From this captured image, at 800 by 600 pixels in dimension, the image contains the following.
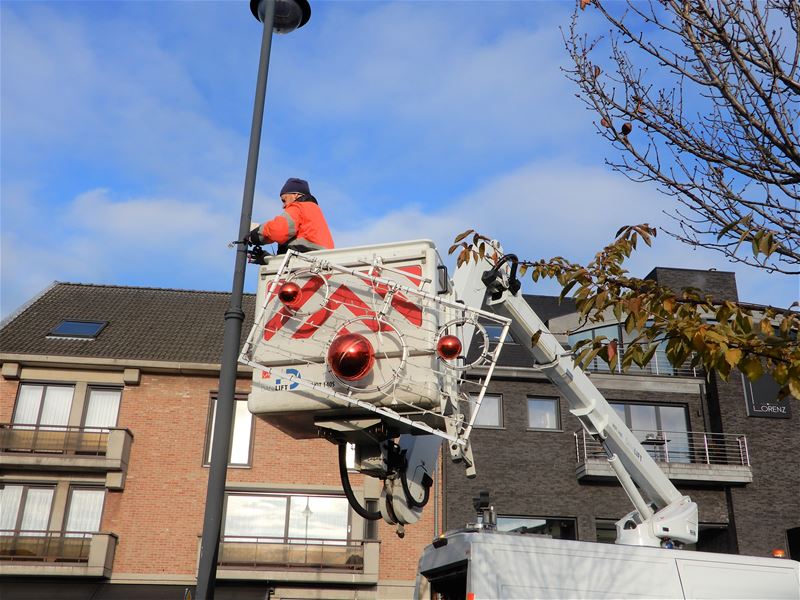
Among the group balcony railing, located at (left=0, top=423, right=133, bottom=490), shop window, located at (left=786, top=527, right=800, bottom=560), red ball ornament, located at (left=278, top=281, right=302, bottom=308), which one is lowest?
red ball ornament, located at (left=278, top=281, right=302, bottom=308)

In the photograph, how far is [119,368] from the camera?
24.2 m

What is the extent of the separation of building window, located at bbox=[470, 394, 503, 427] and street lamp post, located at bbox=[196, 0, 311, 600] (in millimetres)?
17647

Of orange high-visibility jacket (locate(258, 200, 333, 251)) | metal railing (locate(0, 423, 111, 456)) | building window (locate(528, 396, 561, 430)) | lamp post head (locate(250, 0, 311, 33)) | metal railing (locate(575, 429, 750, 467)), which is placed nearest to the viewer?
orange high-visibility jacket (locate(258, 200, 333, 251))

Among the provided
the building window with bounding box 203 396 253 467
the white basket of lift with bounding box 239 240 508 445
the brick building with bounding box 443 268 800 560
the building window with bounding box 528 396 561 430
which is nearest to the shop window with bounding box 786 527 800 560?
the brick building with bounding box 443 268 800 560

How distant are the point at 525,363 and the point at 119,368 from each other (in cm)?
1237

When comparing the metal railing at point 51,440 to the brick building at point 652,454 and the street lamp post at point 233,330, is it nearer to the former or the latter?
the brick building at point 652,454

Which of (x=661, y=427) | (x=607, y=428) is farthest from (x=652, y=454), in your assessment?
(x=607, y=428)

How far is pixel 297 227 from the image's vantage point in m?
6.64

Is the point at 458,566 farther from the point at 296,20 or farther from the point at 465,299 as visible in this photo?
the point at 296,20

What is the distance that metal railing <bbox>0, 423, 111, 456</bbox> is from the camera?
23.1 m

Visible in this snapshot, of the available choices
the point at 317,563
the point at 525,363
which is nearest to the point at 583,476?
the point at 525,363

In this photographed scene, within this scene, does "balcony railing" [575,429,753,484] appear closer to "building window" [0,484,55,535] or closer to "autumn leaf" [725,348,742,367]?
"building window" [0,484,55,535]

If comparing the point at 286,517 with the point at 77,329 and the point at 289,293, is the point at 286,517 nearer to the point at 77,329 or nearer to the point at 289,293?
the point at 77,329

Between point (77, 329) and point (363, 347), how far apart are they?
23.0m
